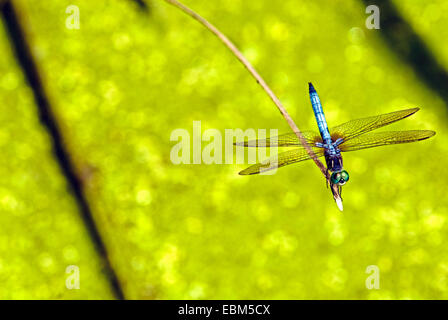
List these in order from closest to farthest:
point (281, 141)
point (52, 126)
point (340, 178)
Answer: point (340, 178), point (281, 141), point (52, 126)

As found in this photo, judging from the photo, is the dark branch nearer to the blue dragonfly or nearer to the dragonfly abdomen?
the blue dragonfly

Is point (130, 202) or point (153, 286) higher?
point (130, 202)

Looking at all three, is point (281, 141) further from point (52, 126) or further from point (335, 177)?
point (52, 126)

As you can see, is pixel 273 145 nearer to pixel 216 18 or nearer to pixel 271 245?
pixel 271 245

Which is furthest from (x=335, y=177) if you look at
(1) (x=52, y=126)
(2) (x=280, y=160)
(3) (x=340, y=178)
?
(1) (x=52, y=126)

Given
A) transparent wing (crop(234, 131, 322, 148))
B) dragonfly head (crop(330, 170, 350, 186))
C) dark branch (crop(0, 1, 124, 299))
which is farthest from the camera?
dark branch (crop(0, 1, 124, 299))

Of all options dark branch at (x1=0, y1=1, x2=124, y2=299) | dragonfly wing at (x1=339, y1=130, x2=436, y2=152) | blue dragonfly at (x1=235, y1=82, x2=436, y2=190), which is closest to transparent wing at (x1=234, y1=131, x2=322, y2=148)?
blue dragonfly at (x1=235, y1=82, x2=436, y2=190)
